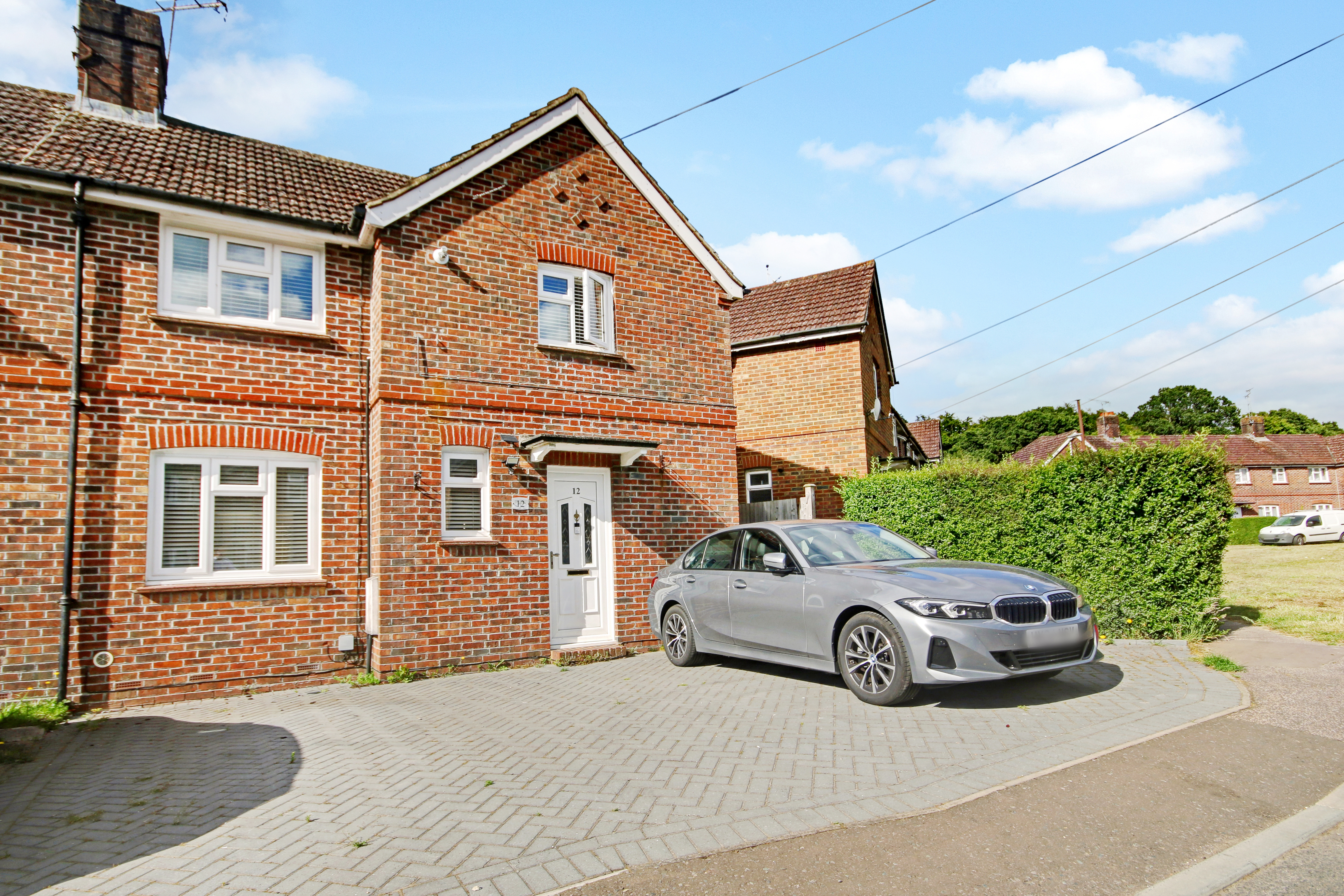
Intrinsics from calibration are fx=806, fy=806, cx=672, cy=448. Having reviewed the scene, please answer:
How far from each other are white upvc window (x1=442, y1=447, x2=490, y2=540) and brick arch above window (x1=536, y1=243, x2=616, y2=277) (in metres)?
2.83

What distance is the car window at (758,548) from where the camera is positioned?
8008 mm

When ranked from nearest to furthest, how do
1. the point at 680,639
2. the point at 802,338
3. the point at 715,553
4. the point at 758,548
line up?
the point at 758,548 → the point at 715,553 → the point at 680,639 → the point at 802,338

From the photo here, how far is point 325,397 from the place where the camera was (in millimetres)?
9773

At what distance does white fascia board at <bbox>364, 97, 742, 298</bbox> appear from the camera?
386 inches

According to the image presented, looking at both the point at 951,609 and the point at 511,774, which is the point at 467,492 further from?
the point at 951,609

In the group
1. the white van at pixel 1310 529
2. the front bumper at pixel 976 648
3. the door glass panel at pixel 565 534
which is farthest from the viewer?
the white van at pixel 1310 529

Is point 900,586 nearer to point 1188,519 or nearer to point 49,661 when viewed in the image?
point 1188,519

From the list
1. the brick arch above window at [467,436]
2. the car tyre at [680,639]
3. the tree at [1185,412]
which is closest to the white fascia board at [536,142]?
the brick arch above window at [467,436]

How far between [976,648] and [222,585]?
7.75 metres

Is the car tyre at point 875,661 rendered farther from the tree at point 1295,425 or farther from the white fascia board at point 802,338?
the tree at point 1295,425

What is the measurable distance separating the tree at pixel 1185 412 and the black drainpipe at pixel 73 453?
9210 cm

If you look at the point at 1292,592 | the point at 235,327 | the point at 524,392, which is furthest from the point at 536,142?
the point at 1292,592

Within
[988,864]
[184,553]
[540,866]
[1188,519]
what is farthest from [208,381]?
[1188,519]

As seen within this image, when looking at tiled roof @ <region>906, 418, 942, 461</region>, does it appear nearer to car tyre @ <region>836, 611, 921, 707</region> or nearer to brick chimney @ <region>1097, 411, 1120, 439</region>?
brick chimney @ <region>1097, 411, 1120, 439</region>
